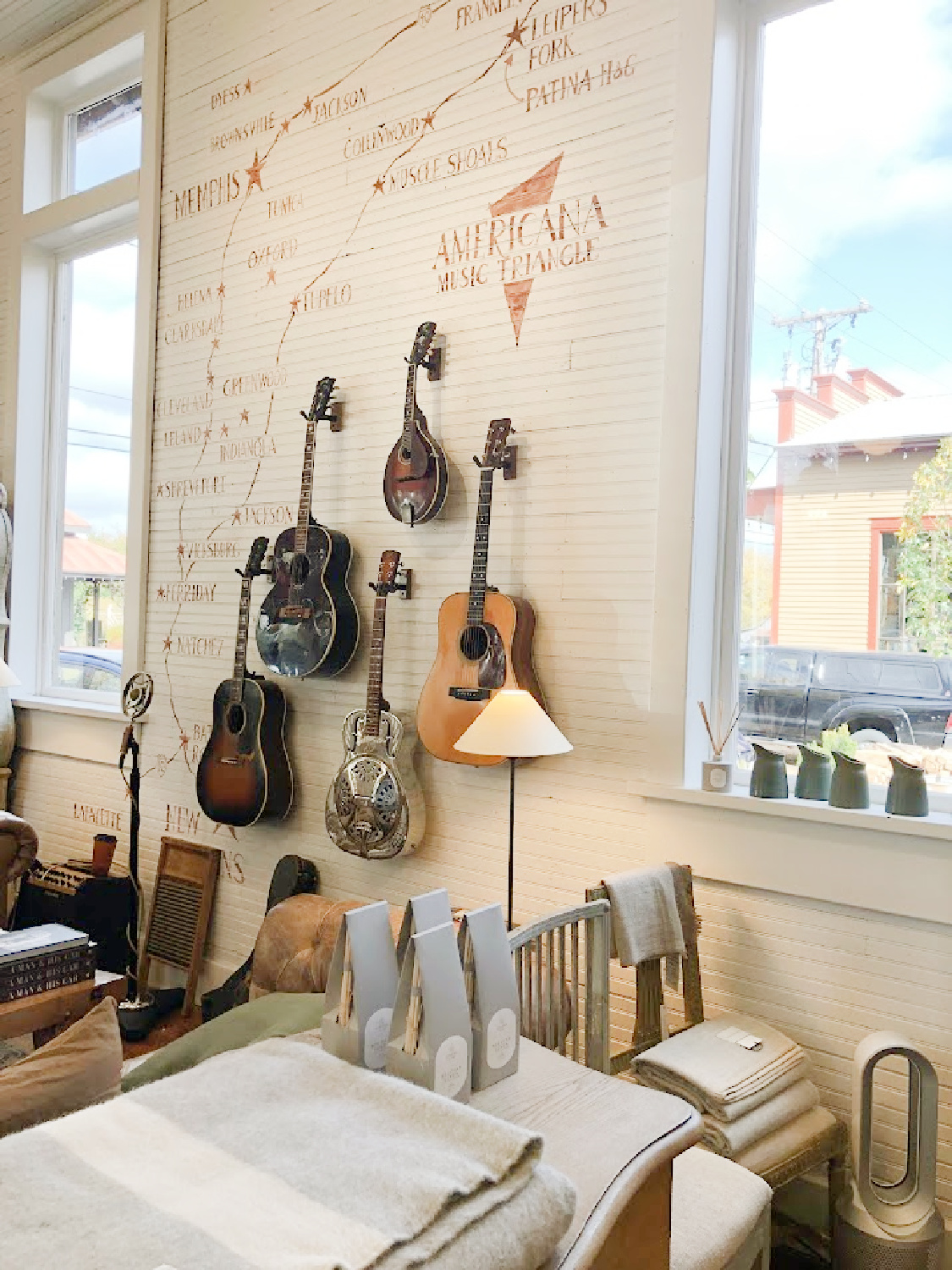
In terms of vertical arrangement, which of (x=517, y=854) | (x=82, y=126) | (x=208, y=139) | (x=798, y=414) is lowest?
(x=517, y=854)

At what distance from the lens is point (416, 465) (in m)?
2.95

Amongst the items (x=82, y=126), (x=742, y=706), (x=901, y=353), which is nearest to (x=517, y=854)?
(x=742, y=706)

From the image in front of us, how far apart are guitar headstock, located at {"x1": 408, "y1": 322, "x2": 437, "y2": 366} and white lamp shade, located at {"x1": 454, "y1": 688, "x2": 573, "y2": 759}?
1.06 metres

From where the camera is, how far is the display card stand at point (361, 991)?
119cm

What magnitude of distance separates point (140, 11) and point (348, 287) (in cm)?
175

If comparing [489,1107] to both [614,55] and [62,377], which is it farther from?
[62,377]

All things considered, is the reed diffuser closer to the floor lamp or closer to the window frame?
the window frame

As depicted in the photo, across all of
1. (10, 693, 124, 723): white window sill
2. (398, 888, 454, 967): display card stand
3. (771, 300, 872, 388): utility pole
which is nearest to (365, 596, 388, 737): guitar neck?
(771, 300, 872, 388): utility pole

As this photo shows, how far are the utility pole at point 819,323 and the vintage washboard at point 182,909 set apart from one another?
2439 mm

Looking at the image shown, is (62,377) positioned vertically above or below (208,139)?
below

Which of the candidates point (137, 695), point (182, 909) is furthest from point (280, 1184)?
point (137, 695)

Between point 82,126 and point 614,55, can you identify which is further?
point 82,126

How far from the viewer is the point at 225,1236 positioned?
83cm

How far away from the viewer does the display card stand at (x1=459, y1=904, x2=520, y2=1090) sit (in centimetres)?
126
